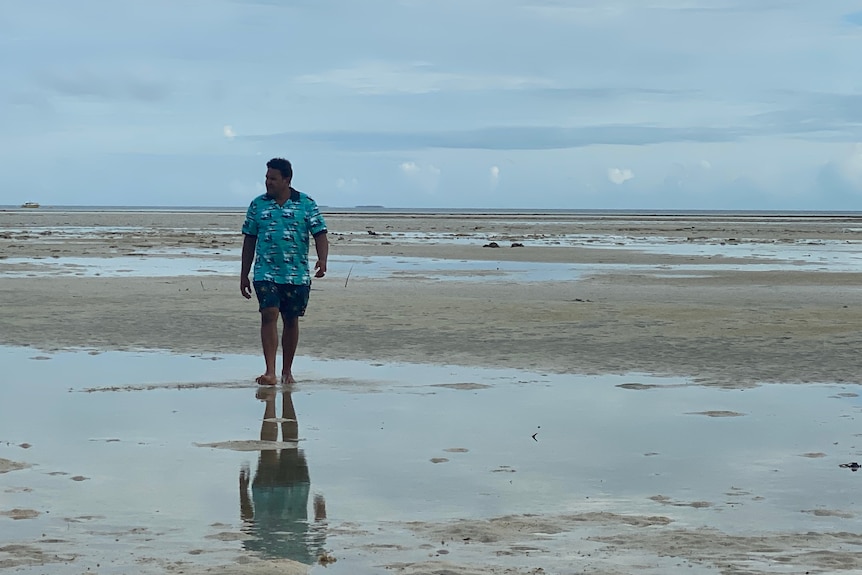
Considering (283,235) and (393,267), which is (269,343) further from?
(393,267)

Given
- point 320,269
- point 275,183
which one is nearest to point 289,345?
point 320,269

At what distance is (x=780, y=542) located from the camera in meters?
5.40

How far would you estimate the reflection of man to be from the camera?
532cm

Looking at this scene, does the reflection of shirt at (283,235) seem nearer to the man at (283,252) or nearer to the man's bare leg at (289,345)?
the man at (283,252)

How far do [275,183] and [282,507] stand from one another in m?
4.68

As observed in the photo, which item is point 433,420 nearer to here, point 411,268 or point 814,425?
point 814,425

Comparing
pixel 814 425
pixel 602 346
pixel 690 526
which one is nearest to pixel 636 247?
pixel 602 346

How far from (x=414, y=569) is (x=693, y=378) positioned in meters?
6.11

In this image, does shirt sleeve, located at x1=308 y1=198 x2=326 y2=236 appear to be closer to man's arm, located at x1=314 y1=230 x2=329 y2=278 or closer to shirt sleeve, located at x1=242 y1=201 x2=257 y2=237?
man's arm, located at x1=314 y1=230 x2=329 y2=278

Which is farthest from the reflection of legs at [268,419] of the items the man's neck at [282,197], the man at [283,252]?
the man's neck at [282,197]

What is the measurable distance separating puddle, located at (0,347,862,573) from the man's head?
1.57 m

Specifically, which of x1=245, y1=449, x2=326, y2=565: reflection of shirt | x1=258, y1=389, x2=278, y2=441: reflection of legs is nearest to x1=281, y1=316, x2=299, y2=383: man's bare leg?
x1=258, y1=389, x2=278, y2=441: reflection of legs

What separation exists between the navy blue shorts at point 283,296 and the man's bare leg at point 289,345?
8 centimetres

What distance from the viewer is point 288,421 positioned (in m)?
8.46
